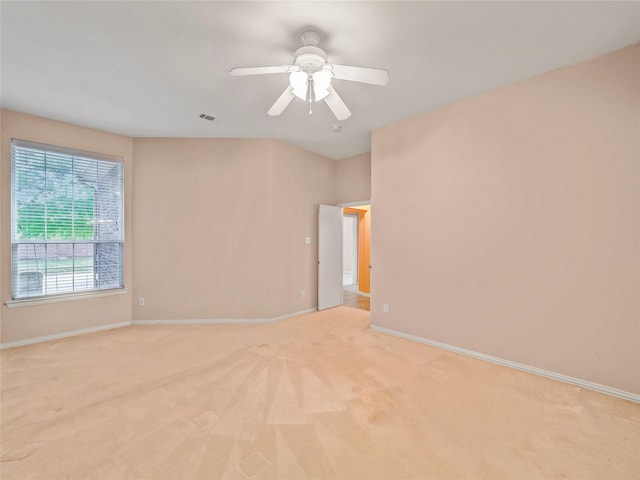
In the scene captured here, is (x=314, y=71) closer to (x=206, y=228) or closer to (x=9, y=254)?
(x=206, y=228)

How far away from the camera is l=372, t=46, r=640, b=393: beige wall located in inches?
88.4

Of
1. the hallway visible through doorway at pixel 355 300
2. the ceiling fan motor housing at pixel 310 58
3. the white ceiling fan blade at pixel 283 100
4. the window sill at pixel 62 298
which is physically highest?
the ceiling fan motor housing at pixel 310 58

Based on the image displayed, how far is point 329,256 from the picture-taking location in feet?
16.8

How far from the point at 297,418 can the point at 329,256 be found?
331 cm

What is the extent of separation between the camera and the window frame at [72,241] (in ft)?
10.7

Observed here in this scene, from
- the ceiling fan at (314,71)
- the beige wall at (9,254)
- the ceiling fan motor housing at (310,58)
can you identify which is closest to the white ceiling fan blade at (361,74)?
→ the ceiling fan at (314,71)

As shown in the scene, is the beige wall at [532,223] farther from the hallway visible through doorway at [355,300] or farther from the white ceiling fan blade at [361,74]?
the hallway visible through doorway at [355,300]

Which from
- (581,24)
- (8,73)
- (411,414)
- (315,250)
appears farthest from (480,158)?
(8,73)

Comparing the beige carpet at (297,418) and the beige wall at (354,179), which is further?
the beige wall at (354,179)

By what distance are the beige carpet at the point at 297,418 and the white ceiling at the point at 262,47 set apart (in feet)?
9.21

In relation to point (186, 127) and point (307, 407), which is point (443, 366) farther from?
point (186, 127)

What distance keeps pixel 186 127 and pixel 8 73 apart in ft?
5.31

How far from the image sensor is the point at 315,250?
498cm

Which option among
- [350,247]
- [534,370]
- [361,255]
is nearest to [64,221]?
[361,255]
